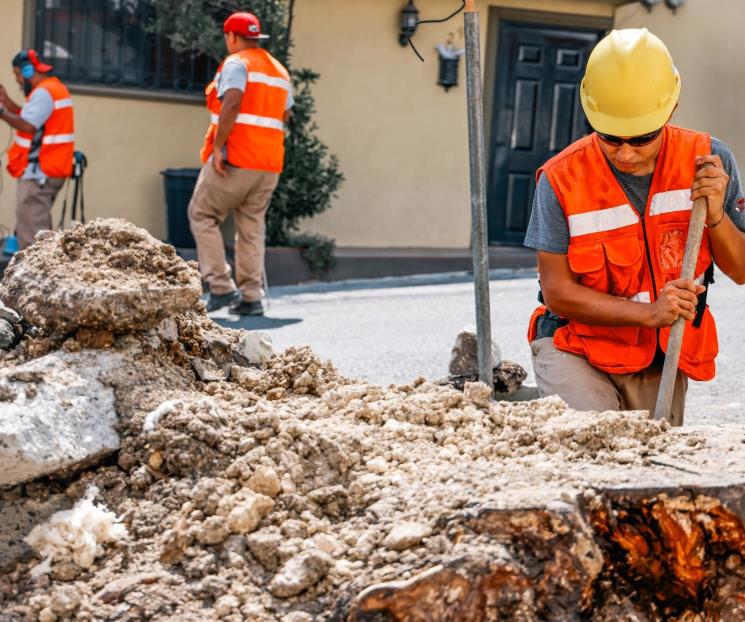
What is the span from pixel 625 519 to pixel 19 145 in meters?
8.64

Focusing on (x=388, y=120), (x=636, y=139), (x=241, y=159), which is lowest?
(x=241, y=159)

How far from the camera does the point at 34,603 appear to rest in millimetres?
2660

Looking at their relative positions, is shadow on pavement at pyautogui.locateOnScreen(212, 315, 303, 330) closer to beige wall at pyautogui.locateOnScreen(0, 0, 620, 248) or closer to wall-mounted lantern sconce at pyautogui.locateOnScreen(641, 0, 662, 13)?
beige wall at pyautogui.locateOnScreen(0, 0, 620, 248)

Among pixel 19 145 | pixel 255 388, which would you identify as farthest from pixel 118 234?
pixel 19 145

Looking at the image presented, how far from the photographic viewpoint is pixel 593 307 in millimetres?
3844

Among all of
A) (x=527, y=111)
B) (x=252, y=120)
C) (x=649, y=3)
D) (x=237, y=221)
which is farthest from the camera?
(x=527, y=111)

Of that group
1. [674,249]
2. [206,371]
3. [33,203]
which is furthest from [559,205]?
[33,203]

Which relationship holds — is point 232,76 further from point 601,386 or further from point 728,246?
point 728,246

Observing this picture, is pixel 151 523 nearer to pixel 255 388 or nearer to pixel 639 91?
pixel 255 388

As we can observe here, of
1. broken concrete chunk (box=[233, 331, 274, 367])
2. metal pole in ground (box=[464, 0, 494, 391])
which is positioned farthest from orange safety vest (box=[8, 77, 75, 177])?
broken concrete chunk (box=[233, 331, 274, 367])

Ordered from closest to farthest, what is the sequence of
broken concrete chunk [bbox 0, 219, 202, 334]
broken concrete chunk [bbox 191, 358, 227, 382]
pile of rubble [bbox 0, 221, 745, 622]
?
pile of rubble [bbox 0, 221, 745, 622], broken concrete chunk [bbox 0, 219, 202, 334], broken concrete chunk [bbox 191, 358, 227, 382]

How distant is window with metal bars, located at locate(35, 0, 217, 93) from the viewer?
1146 centimetres

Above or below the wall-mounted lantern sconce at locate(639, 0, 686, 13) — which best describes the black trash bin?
below

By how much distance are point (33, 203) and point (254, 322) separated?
2.73 meters
